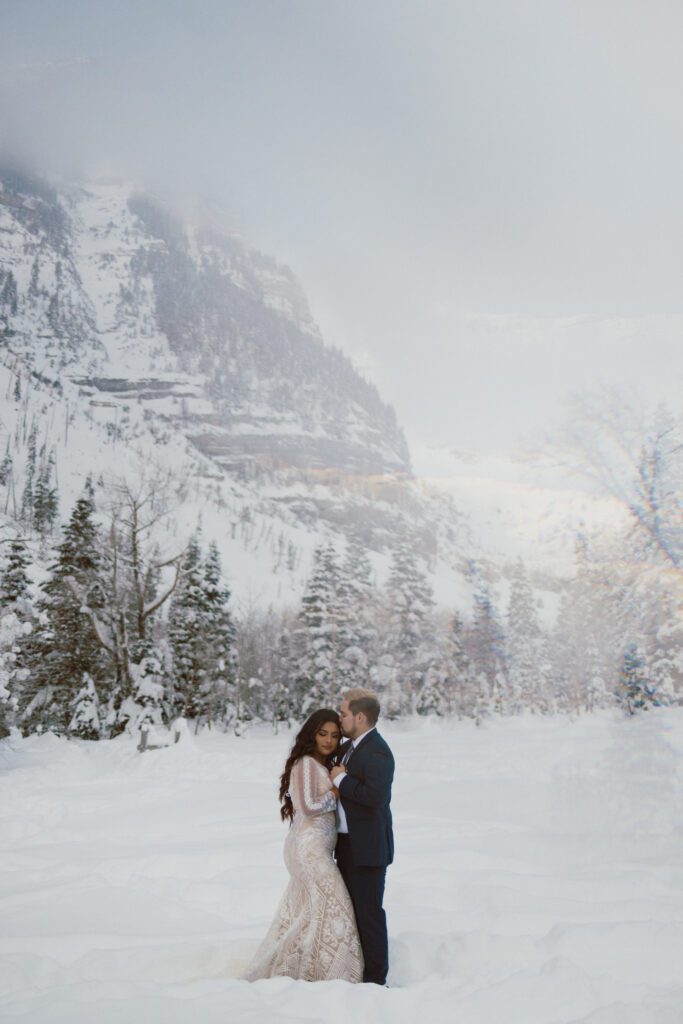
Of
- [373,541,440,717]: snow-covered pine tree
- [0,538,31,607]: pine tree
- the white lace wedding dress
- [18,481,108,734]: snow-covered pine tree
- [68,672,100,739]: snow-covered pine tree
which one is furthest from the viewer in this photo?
[373,541,440,717]: snow-covered pine tree

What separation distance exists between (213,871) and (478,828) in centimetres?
409

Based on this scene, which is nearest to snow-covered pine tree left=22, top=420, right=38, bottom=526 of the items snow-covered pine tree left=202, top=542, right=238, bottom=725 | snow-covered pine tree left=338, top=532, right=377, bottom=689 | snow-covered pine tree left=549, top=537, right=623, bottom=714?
snow-covered pine tree left=202, top=542, right=238, bottom=725

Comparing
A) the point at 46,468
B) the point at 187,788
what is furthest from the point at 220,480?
the point at 187,788

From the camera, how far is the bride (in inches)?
160

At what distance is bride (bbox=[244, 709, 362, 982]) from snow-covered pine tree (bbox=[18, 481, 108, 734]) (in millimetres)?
27241

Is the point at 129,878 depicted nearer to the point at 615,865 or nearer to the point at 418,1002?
the point at 418,1002

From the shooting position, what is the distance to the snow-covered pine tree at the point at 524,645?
5916 cm

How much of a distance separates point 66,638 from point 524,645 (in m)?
44.2

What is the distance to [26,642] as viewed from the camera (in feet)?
98.2

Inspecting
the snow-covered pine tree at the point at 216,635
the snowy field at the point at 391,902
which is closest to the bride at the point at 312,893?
the snowy field at the point at 391,902

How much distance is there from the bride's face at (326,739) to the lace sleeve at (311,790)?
134mm

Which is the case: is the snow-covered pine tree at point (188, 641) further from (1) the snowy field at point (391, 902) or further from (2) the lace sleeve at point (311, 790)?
(2) the lace sleeve at point (311, 790)

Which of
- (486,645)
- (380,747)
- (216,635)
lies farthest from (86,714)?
(486,645)

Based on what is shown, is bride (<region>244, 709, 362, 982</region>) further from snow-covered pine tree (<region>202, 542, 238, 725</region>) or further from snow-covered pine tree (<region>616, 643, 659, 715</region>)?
snow-covered pine tree (<region>202, 542, 238, 725</region>)
